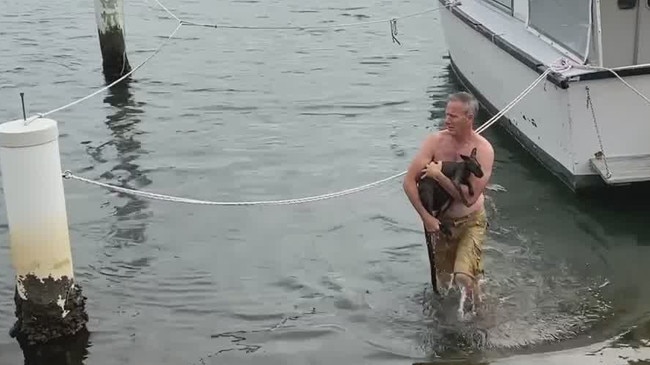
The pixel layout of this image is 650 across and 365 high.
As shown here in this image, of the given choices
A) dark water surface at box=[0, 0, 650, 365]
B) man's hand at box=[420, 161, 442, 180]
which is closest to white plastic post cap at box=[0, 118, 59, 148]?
dark water surface at box=[0, 0, 650, 365]

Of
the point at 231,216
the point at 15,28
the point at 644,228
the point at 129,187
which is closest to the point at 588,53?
the point at 644,228

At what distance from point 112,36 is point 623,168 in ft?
33.4

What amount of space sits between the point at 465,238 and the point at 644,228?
3.24 metres

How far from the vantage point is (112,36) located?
16.8m

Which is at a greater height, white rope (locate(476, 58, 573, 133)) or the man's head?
the man's head

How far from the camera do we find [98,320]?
784 centimetres

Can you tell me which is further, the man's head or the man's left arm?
the man's left arm

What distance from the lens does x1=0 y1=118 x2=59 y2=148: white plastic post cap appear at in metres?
6.47

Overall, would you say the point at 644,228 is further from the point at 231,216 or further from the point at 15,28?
the point at 15,28

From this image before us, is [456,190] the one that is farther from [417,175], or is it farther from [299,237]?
[299,237]

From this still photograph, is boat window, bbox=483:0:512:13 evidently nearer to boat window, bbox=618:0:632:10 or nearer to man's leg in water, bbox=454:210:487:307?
boat window, bbox=618:0:632:10

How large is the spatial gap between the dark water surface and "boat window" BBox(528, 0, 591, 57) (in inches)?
63.6

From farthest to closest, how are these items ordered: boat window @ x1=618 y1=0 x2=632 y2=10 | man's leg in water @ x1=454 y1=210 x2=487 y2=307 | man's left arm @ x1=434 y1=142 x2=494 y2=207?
boat window @ x1=618 y1=0 x2=632 y2=10, man's leg in water @ x1=454 y1=210 x2=487 y2=307, man's left arm @ x1=434 y1=142 x2=494 y2=207

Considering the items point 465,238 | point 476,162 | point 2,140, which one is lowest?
point 465,238
